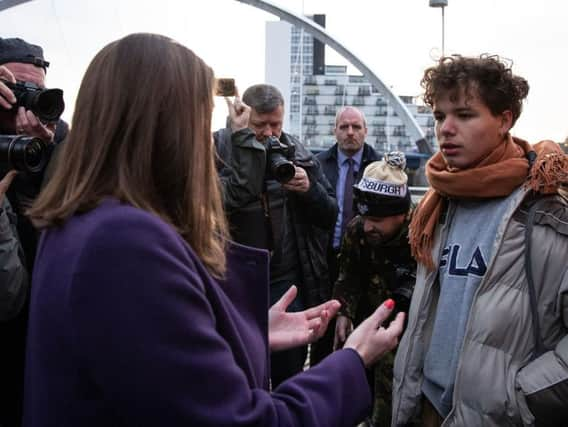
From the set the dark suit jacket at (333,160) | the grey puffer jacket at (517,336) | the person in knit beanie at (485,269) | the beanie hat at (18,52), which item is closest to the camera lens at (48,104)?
the beanie hat at (18,52)

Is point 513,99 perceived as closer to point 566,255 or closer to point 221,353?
point 566,255

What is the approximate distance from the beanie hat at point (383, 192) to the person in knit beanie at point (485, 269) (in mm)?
582

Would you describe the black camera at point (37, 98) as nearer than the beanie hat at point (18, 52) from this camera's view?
Yes

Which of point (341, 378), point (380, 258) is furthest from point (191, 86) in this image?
point (380, 258)

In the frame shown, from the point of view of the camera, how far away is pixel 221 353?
98 cm

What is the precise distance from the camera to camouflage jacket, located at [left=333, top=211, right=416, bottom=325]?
110 inches

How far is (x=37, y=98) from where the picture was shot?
204 cm

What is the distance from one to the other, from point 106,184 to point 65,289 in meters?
0.21

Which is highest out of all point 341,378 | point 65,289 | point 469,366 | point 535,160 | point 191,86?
point 191,86

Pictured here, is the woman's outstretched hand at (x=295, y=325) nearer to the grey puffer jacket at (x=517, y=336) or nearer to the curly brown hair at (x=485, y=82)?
the grey puffer jacket at (x=517, y=336)

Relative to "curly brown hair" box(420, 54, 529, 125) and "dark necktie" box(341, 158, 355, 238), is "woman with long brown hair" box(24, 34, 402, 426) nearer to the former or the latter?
"curly brown hair" box(420, 54, 529, 125)

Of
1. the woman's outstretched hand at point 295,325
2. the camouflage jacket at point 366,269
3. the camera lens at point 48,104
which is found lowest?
the camouflage jacket at point 366,269

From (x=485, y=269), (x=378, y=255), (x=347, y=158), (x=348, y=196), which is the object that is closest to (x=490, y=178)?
(x=485, y=269)

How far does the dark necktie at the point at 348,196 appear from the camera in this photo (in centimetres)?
394
